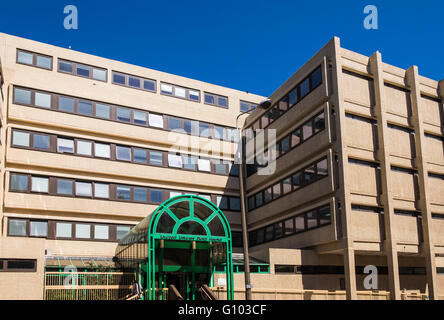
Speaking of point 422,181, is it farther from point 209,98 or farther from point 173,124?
point 173,124

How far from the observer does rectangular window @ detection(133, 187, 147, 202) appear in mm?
40281

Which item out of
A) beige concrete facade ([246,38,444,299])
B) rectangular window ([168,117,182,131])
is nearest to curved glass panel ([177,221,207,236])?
beige concrete facade ([246,38,444,299])

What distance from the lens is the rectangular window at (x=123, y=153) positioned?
132 ft

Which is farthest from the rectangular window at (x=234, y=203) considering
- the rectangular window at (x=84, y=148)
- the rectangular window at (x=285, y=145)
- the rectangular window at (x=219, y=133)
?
the rectangular window at (x=84, y=148)

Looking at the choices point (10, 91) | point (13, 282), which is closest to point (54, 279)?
point (13, 282)

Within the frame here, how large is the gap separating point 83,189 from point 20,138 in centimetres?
564

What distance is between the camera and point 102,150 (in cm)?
3966

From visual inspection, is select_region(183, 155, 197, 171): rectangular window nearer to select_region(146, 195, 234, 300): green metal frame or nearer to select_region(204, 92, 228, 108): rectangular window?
select_region(204, 92, 228, 108): rectangular window

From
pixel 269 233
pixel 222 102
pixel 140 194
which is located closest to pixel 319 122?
pixel 269 233

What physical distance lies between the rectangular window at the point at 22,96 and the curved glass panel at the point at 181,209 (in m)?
15.5

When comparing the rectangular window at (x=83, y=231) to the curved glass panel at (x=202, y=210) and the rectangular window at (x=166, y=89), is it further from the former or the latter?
the rectangular window at (x=166, y=89)

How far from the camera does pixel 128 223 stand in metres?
39.2
